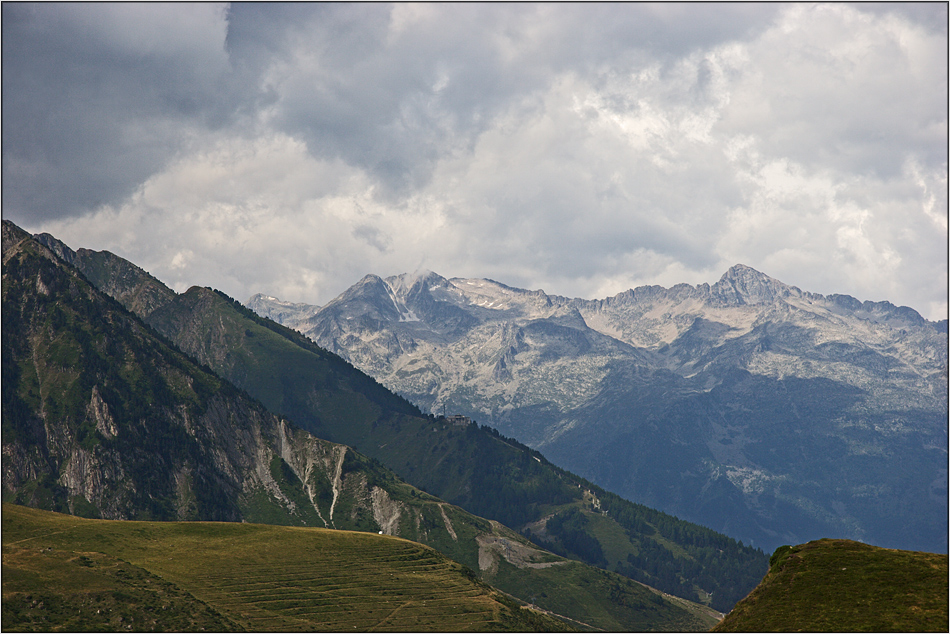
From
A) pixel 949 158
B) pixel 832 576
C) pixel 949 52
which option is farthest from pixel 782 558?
pixel 949 52

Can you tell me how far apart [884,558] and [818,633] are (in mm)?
30732

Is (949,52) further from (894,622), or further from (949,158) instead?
(894,622)


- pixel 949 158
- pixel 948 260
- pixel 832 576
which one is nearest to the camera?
pixel 949 158

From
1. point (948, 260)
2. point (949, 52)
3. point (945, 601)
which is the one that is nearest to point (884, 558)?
point (945, 601)

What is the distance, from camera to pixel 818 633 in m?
128

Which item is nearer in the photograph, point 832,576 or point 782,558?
point 832,576

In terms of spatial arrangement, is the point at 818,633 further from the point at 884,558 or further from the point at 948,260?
the point at 948,260

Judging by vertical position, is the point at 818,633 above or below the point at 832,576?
below

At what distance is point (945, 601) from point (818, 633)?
20.8 meters

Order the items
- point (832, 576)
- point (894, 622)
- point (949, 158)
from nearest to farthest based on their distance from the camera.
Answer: point (949, 158) < point (894, 622) < point (832, 576)

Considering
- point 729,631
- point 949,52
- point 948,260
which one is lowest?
point 729,631

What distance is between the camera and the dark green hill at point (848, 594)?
127500mm

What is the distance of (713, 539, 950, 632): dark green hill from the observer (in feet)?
418

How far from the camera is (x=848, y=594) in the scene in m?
138
